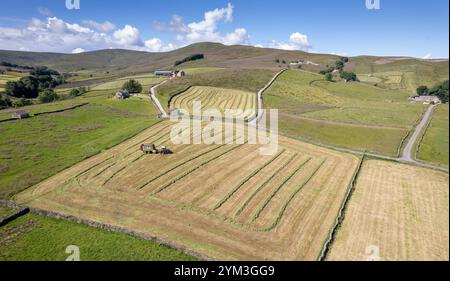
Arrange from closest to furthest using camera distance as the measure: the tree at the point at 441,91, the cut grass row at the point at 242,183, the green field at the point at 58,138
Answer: the cut grass row at the point at 242,183
the green field at the point at 58,138
the tree at the point at 441,91

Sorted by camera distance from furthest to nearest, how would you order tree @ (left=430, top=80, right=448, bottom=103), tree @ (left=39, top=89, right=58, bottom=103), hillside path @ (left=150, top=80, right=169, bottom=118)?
tree @ (left=430, top=80, right=448, bottom=103) < tree @ (left=39, top=89, right=58, bottom=103) < hillside path @ (left=150, top=80, right=169, bottom=118)

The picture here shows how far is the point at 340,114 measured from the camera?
77.6 m

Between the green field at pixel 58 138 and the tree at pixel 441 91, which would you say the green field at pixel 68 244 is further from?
the tree at pixel 441 91

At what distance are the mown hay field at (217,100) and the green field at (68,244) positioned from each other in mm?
48499

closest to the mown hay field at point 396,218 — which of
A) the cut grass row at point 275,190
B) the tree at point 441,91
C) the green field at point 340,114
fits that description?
the cut grass row at point 275,190

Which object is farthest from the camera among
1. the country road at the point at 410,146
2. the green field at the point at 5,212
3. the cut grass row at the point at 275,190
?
the country road at the point at 410,146

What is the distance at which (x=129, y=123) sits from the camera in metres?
60.6

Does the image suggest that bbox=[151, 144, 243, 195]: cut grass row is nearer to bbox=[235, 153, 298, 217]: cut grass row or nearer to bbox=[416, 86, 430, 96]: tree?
bbox=[235, 153, 298, 217]: cut grass row

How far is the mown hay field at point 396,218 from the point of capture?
2355 cm

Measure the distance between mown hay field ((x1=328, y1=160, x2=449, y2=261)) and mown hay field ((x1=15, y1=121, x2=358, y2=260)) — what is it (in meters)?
2.18

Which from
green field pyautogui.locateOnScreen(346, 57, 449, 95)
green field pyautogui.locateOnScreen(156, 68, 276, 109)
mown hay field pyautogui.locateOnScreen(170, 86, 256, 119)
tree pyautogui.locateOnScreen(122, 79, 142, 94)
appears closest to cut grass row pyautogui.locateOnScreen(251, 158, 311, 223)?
mown hay field pyautogui.locateOnScreen(170, 86, 256, 119)

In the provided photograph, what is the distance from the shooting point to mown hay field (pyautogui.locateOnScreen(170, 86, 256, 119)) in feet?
257
